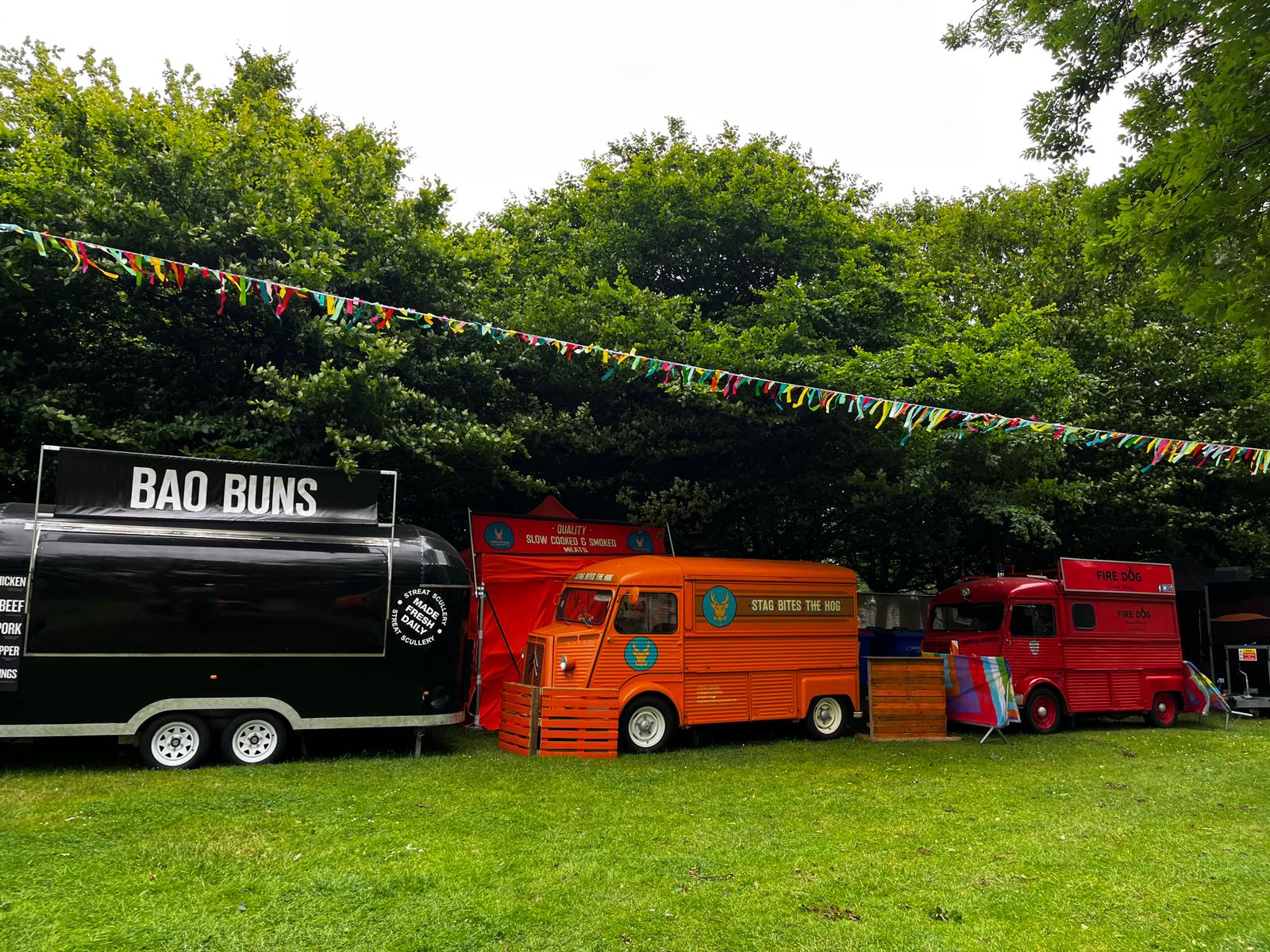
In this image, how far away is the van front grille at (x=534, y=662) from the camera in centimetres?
1110

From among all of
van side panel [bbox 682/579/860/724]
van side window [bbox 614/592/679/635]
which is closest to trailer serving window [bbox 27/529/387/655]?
van side window [bbox 614/592/679/635]

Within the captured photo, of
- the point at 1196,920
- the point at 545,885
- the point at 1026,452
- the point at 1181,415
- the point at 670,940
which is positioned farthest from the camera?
the point at 1181,415

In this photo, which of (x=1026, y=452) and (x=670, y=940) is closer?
(x=670, y=940)

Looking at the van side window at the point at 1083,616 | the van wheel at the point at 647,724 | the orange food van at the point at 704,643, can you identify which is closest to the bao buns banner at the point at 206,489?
the orange food van at the point at 704,643

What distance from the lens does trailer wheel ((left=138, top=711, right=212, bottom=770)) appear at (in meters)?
8.98

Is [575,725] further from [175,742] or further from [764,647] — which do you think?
[175,742]

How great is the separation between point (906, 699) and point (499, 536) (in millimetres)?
6511

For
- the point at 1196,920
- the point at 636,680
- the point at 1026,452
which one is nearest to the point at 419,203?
the point at 636,680

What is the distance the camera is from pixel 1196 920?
521cm

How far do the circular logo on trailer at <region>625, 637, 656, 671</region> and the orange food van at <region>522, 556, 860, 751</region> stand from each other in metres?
0.01

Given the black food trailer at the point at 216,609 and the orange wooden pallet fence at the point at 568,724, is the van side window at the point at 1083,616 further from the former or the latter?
the black food trailer at the point at 216,609

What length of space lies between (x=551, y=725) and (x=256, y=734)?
3.38 meters

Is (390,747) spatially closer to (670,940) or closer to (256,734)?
(256,734)

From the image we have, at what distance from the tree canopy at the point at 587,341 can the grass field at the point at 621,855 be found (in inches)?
164
